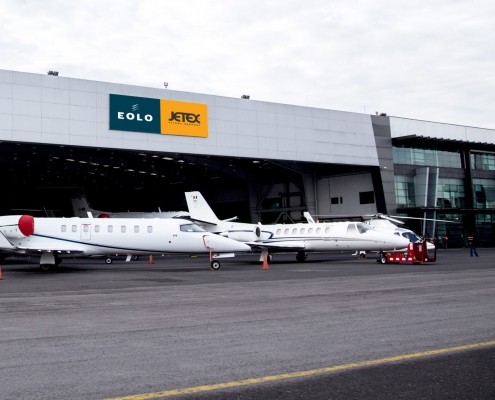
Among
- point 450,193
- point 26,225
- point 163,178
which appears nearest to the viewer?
point 26,225

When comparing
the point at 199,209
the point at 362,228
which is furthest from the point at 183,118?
the point at 362,228

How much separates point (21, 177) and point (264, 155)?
32.5 metres

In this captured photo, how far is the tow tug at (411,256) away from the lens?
1182 inches

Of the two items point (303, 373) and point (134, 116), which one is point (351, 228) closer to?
point (134, 116)

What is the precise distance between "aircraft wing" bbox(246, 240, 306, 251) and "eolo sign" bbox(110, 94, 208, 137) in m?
13.4

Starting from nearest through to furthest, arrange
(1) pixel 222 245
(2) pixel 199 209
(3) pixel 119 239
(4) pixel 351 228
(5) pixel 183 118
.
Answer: (1) pixel 222 245, (3) pixel 119 239, (4) pixel 351 228, (2) pixel 199 209, (5) pixel 183 118

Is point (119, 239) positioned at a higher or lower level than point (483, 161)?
lower

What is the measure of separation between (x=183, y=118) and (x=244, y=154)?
6.52 metres

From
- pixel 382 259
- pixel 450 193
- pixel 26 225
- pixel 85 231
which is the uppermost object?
pixel 450 193

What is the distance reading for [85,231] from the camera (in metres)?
26.6

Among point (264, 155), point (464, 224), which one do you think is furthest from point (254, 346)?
point (464, 224)

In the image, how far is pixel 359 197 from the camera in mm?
57938

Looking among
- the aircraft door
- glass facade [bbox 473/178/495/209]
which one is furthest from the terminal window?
the aircraft door

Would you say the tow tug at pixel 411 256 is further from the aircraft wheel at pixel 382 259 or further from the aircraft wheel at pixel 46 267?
the aircraft wheel at pixel 46 267
